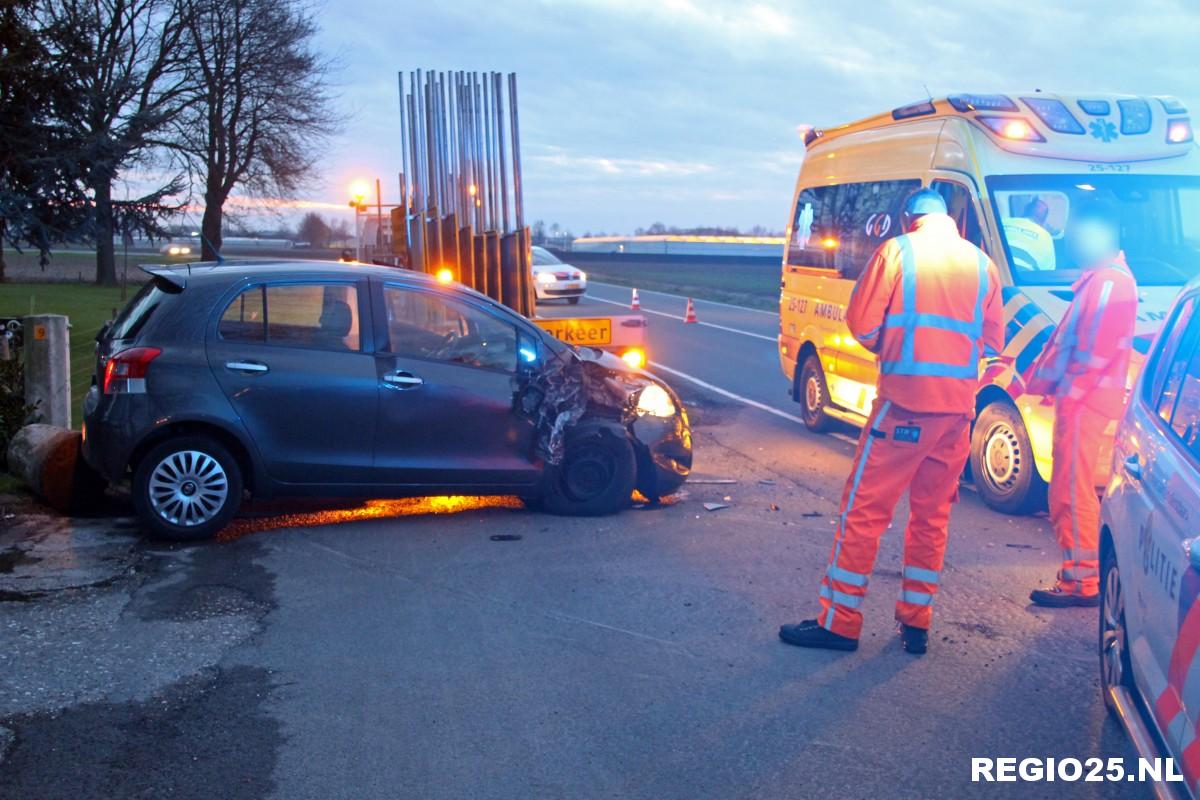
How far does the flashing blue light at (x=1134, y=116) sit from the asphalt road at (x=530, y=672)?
9.96 feet

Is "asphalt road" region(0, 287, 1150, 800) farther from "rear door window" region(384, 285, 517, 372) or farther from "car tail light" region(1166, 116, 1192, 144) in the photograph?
"car tail light" region(1166, 116, 1192, 144)

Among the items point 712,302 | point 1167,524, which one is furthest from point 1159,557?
point 712,302

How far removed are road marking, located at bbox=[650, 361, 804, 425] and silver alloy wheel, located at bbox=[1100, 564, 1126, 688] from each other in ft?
24.1

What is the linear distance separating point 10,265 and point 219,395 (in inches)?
1989

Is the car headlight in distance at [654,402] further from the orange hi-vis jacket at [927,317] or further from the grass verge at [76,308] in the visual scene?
the grass verge at [76,308]

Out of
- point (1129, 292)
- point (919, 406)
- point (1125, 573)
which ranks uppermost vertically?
point (1129, 292)

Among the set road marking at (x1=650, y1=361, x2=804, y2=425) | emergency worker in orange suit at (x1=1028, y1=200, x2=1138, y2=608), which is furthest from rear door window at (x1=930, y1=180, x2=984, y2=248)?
road marking at (x1=650, y1=361, x2=804, y2=425)

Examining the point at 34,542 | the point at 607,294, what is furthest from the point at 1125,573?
the point at 607,294

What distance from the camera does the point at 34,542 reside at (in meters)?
6.81

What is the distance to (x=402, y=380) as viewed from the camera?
718cm

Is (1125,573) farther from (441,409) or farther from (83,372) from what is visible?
(83,372)

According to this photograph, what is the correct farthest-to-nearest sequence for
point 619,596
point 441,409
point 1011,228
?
point 1011,228
point 441,409
point 619,596

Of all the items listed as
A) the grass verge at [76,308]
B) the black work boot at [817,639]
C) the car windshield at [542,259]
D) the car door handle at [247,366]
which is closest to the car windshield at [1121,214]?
the black work boot at [817,639]

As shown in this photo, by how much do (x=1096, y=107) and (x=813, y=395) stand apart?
384cm
